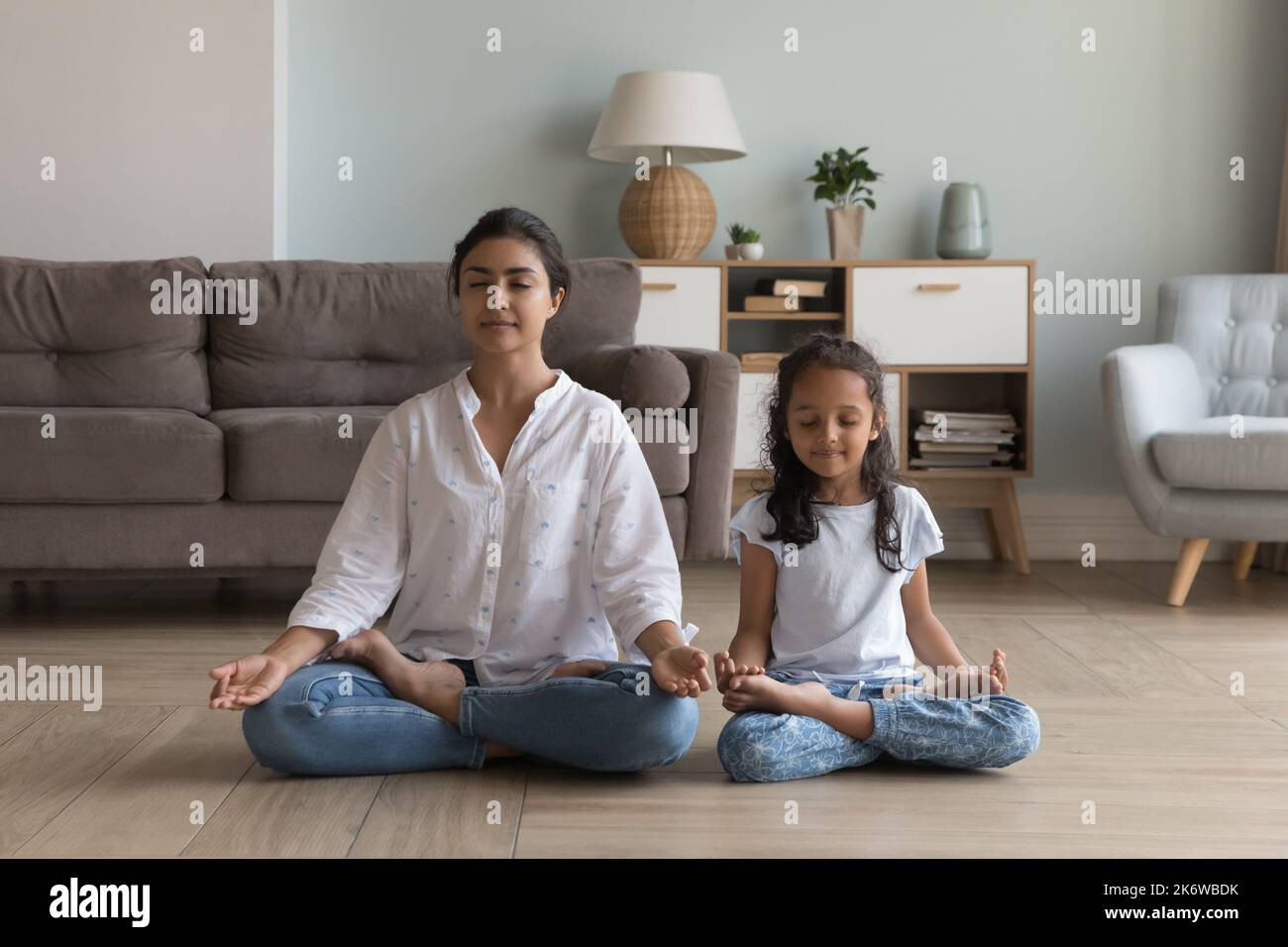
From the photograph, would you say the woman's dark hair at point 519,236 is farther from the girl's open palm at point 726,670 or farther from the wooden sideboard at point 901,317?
the wooden sideboard at point 901,317

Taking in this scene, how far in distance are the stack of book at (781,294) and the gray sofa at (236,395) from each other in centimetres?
48

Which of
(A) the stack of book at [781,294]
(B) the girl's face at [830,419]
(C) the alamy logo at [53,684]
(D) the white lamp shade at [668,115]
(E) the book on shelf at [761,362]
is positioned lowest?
(C) the alamy logo at [53,684]

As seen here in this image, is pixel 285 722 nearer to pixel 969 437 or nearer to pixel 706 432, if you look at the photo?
pixel 706 432

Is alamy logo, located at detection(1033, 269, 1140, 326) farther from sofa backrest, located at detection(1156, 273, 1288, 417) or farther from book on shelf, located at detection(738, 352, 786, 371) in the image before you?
book on shelf, located at detection(738, 352, 786, 371)

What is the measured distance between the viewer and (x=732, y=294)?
390 centimetres

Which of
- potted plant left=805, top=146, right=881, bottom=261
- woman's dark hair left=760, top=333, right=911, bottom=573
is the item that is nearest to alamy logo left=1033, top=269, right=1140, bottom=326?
potted plant left=805, top=146, right=881, bottom=261

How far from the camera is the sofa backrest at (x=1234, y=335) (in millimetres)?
3580

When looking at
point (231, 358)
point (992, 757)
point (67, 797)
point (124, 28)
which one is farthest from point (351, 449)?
point (124, 28)

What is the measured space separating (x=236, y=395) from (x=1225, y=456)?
2.20m
